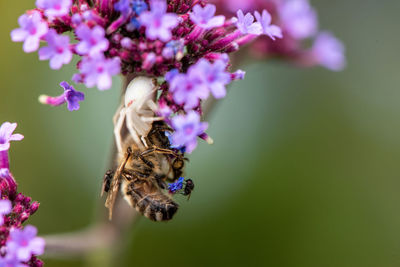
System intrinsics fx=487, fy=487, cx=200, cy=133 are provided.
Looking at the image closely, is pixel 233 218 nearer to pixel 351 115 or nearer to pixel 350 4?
pixel 351 115

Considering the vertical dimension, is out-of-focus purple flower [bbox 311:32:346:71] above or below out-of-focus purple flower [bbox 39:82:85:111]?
above

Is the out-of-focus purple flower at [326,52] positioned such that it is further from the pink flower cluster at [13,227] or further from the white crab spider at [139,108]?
the pink flower cluster at [13,227]

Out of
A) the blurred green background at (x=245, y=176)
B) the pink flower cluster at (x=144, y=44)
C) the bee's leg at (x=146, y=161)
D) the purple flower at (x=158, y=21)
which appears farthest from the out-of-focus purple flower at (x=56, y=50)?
the blurred green background at (x=245, y=176)

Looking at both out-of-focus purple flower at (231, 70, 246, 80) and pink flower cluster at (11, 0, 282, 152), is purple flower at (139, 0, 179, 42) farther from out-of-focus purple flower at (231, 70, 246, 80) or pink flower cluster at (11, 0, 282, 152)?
out-of-focus purple flower at (231, 70, 246, 80)

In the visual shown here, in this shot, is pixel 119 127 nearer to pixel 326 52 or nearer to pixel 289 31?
pixel 289 31

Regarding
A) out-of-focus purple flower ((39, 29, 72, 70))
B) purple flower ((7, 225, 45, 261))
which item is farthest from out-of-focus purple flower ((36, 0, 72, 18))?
purple flower ((7, 225, 45, 261))

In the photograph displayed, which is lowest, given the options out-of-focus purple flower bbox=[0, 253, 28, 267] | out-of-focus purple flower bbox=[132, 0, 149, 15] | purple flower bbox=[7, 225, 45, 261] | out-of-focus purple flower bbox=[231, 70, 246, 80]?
out-of-focus purple flower bbox=[0, 253, 28, 267]

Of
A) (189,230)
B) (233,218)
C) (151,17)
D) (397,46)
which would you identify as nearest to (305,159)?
(233,218)
